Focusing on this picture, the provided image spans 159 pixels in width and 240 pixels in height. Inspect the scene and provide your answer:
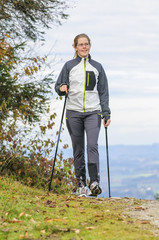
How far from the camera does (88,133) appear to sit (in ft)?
19.5

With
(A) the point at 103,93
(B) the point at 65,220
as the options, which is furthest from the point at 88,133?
(B) the point at 65,220

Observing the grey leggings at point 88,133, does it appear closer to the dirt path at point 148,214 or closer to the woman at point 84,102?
the woman at point 84,102

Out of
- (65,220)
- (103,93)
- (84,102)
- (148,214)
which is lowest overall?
(148,214)

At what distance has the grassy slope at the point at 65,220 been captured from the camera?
336cm

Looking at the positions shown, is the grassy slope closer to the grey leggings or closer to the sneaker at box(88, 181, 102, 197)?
the sneaker at box(88, 181, 102, 197)

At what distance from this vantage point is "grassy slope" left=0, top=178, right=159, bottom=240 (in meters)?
3.36

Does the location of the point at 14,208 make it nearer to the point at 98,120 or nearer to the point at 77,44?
the point at 98,120

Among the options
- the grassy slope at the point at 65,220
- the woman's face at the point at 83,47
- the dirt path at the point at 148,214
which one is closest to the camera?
the grassy slope at the point at 65,220

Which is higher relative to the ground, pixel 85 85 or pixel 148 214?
pixel 85 85

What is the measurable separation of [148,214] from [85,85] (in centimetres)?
240

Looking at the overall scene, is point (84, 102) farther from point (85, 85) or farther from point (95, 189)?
point (95, 189)

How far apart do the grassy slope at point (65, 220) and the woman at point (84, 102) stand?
0.83 metres

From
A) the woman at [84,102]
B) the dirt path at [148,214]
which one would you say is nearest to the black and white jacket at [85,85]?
the woman at [84,102]

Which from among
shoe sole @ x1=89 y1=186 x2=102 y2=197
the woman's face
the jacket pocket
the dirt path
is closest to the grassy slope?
the dirt path
